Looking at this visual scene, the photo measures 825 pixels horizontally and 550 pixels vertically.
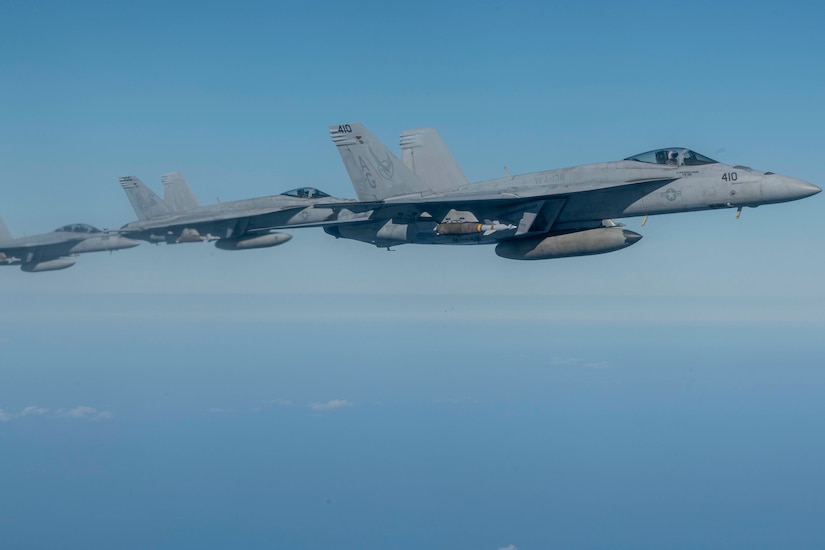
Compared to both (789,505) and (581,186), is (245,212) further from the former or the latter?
(789,505)

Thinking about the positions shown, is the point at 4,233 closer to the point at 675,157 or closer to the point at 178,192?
the point at 178,192

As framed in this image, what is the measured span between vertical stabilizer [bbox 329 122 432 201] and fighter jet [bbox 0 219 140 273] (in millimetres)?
16858

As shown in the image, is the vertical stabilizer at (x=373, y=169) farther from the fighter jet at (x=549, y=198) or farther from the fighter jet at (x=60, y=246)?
the fighter jet at (x=60, y=246)

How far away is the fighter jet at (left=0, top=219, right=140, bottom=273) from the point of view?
133ft

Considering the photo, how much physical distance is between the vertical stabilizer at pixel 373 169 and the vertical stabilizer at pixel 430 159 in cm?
434

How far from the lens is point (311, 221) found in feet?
118

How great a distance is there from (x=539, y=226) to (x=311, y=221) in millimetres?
14264

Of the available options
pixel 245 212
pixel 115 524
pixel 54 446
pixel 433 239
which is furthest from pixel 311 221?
pixel 54 446

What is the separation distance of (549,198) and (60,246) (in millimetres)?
29048

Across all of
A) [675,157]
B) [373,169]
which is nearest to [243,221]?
[373,169]

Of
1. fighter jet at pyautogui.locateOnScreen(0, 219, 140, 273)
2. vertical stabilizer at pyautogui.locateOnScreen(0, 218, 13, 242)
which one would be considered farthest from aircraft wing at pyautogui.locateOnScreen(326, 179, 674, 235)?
vertical stabilizer at pyautogui.locateOnScreen(0, 218, 13, 242)

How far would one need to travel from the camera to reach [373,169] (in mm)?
29188

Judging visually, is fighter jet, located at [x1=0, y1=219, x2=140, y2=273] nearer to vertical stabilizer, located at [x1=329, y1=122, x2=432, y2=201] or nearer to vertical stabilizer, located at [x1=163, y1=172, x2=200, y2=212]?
vertical stabilizer, located at [x1=163, y1=172, x2=200, y2=212]

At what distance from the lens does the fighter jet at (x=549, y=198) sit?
22.3 meters
